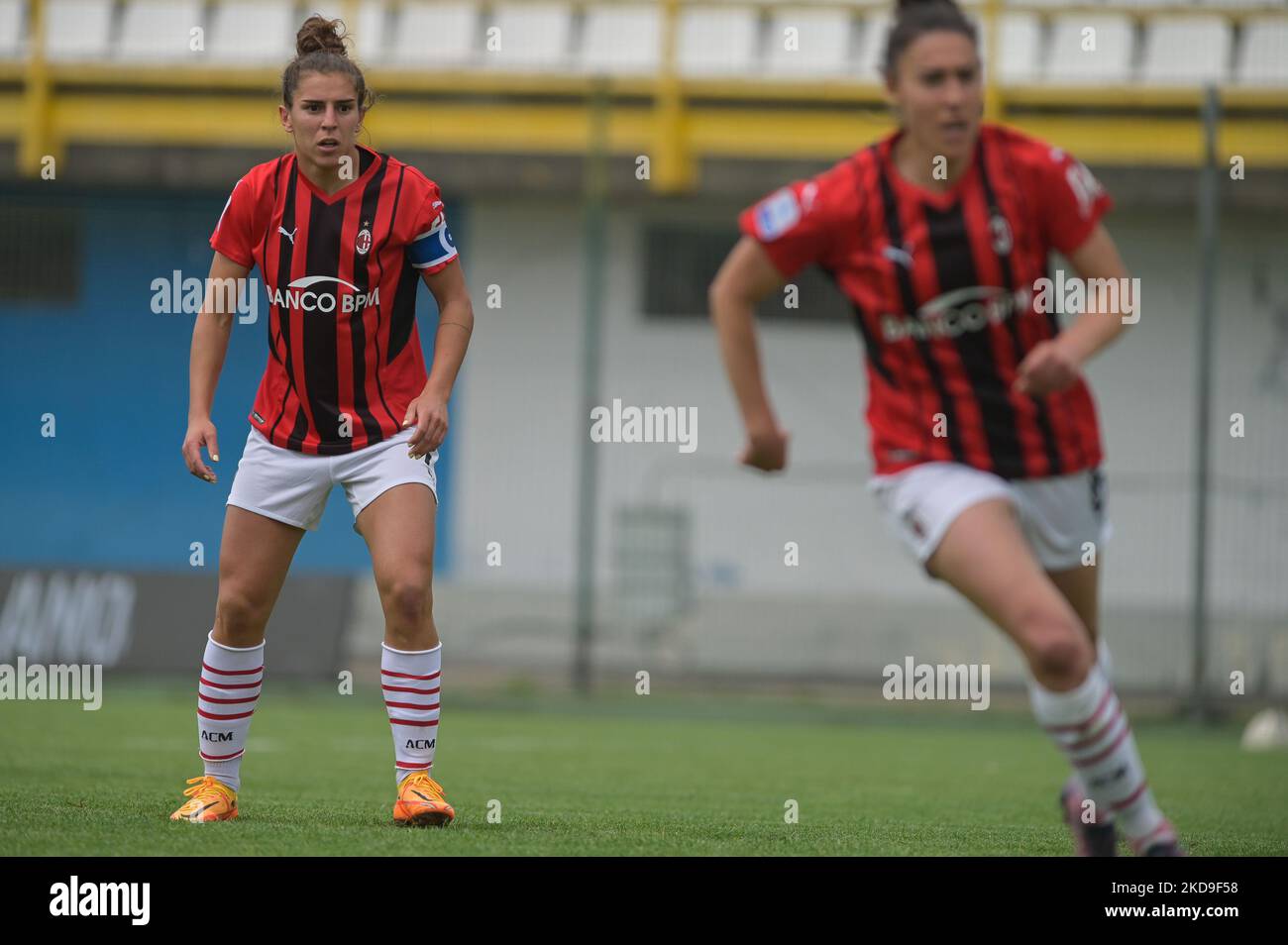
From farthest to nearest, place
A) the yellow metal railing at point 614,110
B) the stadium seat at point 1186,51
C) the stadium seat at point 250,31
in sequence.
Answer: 1. the stadium seat at point 250,31
2. the stadium seat at point 1186,51
3. the yellow metal railing at point 614,110

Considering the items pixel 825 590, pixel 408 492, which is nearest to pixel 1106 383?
pixel 825 590

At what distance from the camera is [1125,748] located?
172 inches

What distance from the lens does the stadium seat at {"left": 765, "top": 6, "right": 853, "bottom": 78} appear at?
18.2 meters

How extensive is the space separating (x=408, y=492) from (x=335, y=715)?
23.7ft

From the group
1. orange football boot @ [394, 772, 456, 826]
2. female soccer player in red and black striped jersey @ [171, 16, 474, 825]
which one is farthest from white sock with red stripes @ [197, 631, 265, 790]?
orange football boot @ [394, 772, 456, 826]

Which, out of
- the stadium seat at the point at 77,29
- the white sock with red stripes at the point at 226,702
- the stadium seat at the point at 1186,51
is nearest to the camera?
the white sock with red stripes at the point at 226,702

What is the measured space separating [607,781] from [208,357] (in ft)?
10.2

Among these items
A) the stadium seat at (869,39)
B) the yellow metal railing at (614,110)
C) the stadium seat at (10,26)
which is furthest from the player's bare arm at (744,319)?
the stadium seat at (10,26)

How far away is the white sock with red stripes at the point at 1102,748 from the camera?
430 centimetres

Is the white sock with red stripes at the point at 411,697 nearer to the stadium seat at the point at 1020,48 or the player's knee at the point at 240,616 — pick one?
the player's knee at the point at 240,616

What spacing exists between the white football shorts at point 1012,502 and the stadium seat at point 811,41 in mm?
14030

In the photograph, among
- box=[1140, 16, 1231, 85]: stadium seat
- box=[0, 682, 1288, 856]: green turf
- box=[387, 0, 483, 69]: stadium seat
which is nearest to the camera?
box=[0, 682, 1288, 856]: green turf

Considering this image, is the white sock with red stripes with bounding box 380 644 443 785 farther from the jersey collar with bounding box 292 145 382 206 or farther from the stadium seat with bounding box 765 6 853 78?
the stadium seat with bounding box 765 6 853 78

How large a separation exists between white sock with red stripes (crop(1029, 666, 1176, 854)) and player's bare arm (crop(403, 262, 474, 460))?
2.07 m
